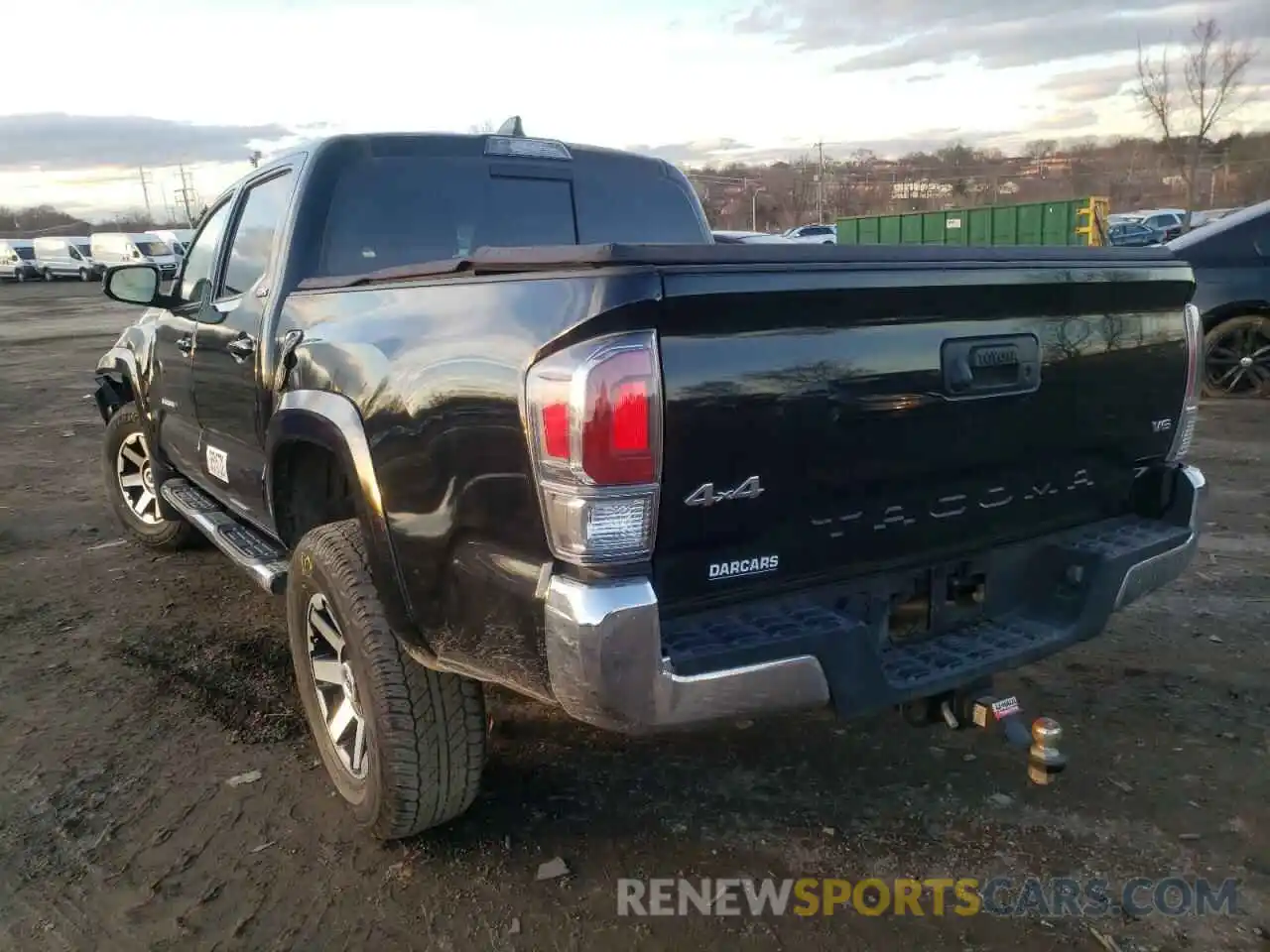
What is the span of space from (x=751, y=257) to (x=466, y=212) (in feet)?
6.42

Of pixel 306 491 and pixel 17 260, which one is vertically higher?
pixel 17 260

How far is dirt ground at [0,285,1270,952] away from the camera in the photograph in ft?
8.59

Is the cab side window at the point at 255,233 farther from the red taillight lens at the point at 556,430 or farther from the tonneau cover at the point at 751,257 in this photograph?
the red taillight lens at the point at 556,430

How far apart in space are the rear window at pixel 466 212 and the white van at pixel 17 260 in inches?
2187

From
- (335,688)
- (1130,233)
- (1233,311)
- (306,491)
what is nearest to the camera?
(335,688)

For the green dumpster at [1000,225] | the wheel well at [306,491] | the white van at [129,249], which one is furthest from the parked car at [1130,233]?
the white van at [129,249]

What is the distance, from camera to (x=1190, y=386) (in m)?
3.14

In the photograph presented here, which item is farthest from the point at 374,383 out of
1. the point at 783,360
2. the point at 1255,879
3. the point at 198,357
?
the point at 1255,879

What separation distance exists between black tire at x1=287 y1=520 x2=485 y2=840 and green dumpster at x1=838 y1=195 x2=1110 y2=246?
2155 cm

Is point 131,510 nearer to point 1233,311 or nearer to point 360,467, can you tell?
point 360,467

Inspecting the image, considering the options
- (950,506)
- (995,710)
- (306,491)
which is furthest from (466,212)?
(995,710)

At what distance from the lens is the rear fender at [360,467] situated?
261 centimetres

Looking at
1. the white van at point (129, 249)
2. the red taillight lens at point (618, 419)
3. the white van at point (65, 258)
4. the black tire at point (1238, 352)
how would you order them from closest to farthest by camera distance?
the red taillight lens at point (618, 419) < the black tire at point (1238, 352) < the white van at point (129, 249) < the white van at point (65, 258)

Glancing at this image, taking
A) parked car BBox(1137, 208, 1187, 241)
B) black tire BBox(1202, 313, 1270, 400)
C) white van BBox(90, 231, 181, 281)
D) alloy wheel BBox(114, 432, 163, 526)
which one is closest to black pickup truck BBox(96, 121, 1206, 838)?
alloy wheel BBox(114, 432, 163, 526)
